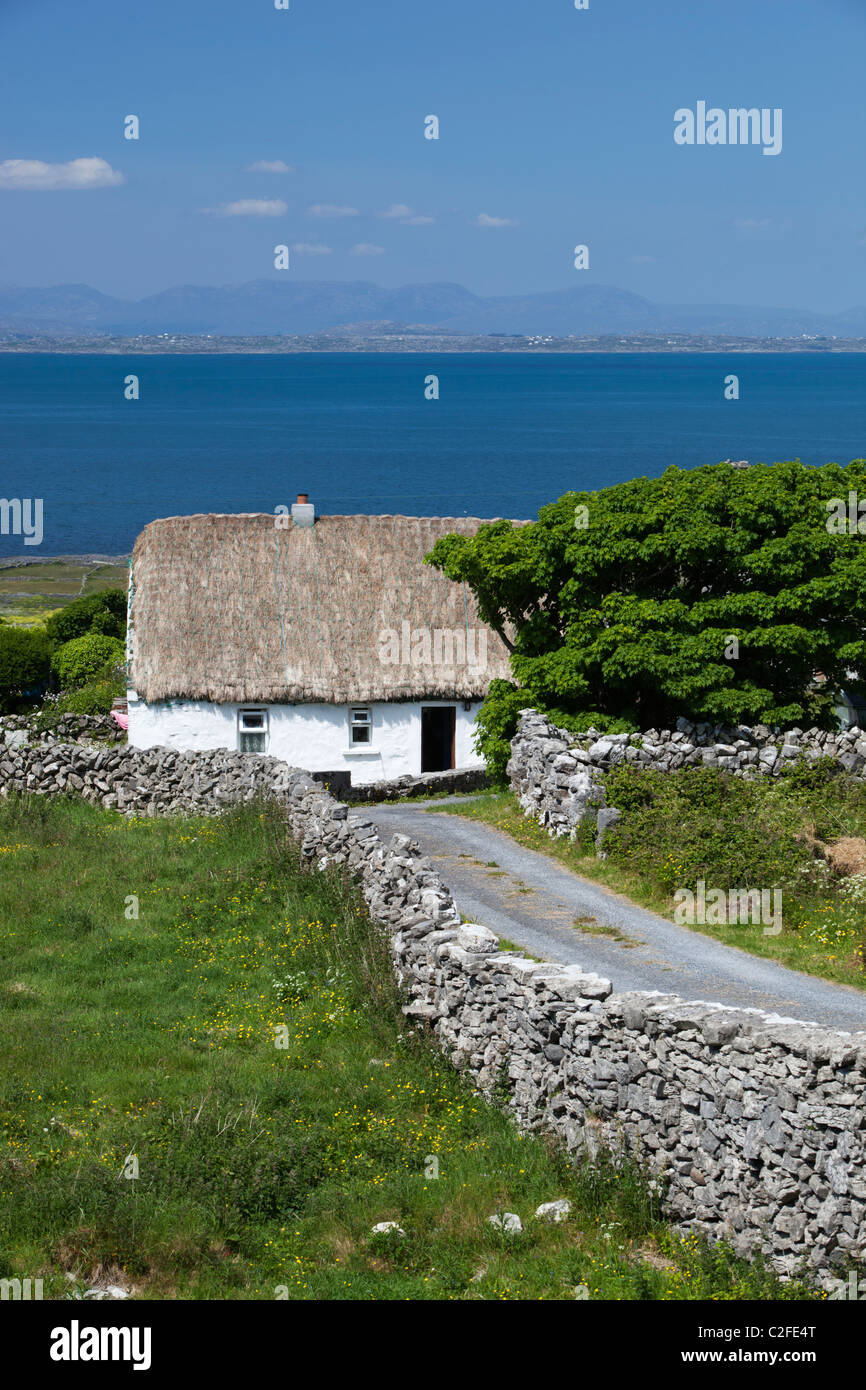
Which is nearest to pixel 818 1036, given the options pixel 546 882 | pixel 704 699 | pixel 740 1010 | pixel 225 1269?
pixel 740 1010

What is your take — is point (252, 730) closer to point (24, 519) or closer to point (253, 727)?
point (253, 727)

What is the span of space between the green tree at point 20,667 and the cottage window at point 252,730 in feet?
38.3

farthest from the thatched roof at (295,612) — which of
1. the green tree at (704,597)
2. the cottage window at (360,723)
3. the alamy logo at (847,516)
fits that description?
the alamy logo at (847,516)

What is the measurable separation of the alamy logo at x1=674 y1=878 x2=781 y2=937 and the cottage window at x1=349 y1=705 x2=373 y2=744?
13670 mm

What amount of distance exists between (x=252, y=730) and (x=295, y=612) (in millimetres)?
3039

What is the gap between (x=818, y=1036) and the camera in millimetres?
11359

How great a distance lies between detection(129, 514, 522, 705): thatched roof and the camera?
30219 mm

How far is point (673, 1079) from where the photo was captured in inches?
478

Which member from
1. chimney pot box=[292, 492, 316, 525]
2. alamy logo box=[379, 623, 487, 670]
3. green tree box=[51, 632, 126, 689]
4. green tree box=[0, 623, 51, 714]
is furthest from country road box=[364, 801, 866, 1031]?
green tree box=[0, 623, 51, 714]

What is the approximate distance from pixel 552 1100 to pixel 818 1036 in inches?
Result: 120

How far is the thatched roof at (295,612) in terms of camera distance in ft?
99.1

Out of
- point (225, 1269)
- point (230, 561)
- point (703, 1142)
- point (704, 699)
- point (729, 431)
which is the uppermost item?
point (729, 431)

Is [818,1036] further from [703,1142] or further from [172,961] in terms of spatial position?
[172,961]
